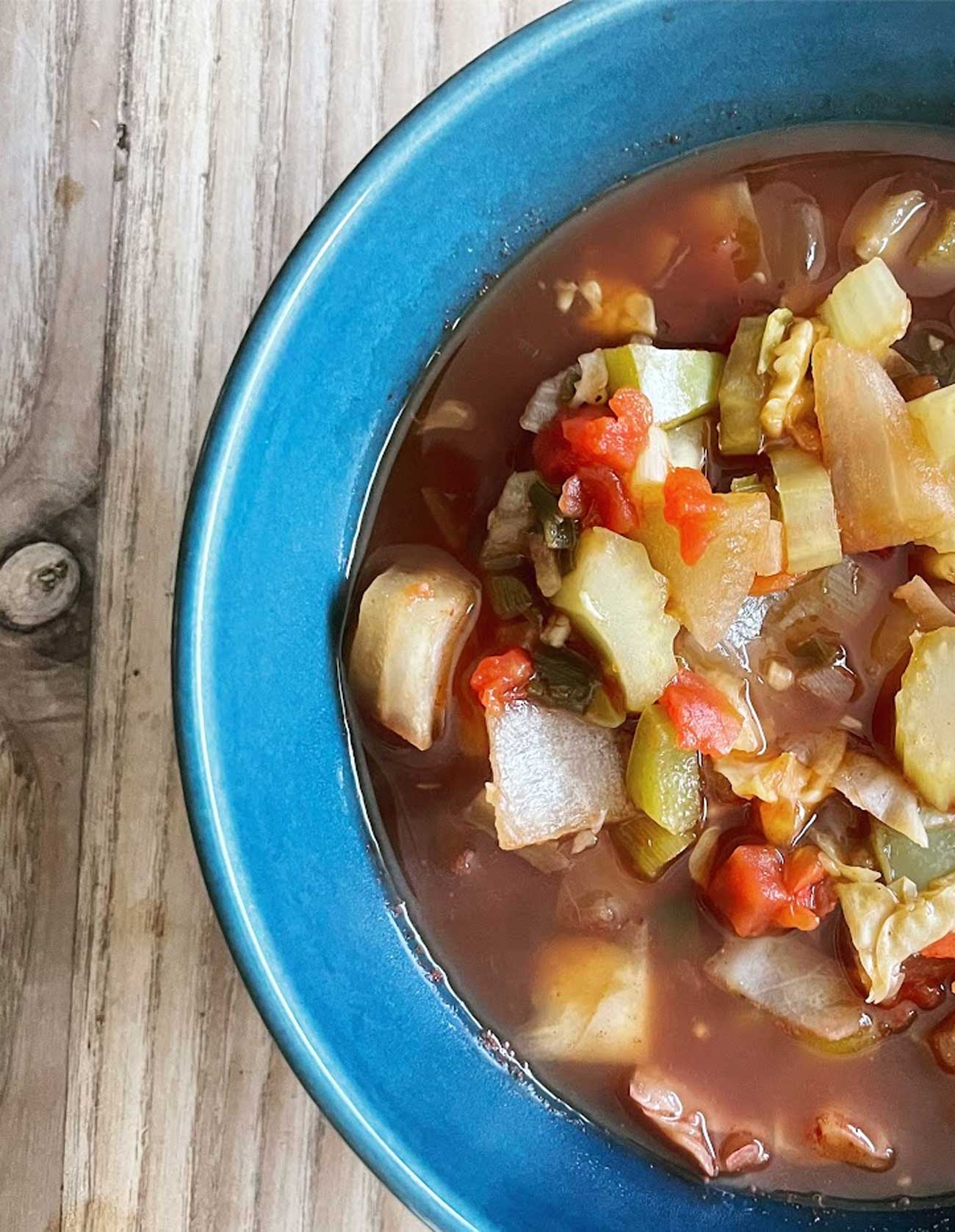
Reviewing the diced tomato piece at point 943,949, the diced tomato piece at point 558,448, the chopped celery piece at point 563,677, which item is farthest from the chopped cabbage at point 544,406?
the diced tomato piece at point 943,949

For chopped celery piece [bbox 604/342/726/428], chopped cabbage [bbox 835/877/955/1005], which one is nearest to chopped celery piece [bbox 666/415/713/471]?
chopped celery piece [bbox 604/342/726/428]

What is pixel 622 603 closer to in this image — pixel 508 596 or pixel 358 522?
pixel 508 596

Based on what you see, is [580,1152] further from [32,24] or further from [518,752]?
[32,24]

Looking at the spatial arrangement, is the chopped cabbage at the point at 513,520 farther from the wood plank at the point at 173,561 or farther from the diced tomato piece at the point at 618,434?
the wood plank at the point at 173,561

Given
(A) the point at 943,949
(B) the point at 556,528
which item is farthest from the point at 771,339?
(A) the point at 943,949

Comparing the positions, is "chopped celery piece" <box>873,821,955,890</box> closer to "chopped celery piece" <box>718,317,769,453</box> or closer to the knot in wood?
"chopped celery piece" <box>718,317,769,453</box>

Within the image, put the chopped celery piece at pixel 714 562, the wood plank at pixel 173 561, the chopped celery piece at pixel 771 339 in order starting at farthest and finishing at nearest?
the wood plank at pixel 173 561
the chopped celery piece at pixel 771 339
the chopped celery piece at pixel 714 562
